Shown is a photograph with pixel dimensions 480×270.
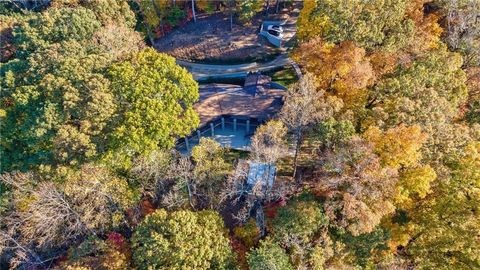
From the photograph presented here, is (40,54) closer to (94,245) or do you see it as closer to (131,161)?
(131,161)

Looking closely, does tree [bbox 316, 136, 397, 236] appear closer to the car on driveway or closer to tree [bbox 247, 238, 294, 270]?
tree [bbox 247, 238, 294, 270]

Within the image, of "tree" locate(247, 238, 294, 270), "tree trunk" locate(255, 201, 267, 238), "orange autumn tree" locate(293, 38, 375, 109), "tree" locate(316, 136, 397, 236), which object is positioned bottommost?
"tree trunk" locate(255, 201, 267, 238)

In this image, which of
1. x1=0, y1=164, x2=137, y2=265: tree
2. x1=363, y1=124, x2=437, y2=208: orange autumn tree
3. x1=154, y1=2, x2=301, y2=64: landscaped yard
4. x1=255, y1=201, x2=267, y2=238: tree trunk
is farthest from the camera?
x1=154, y1=2, x2=301, y2=64: landscaped yard

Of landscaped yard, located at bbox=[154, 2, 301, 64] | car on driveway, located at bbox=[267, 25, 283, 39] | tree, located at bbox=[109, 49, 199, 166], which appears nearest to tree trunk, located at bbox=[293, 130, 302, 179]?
tree, located at bbox=[109, 49, 199, 166]

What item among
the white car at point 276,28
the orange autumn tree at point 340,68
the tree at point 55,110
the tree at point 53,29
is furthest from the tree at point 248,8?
the tree at point 55,110

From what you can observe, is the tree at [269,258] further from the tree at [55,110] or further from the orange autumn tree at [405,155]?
the tree at [55,110]

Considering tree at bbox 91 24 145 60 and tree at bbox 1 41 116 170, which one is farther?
tree at bbox 91 24 145 60

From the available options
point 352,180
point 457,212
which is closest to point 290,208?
point 352,180
